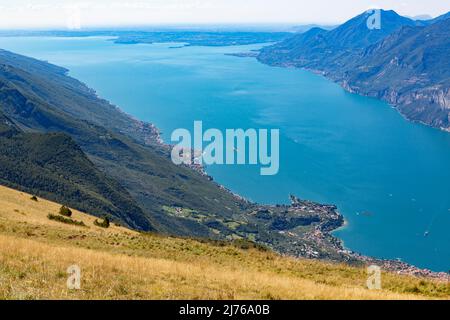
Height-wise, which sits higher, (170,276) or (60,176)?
(170,276)

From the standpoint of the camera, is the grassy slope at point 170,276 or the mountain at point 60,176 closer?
the grassy slope at point 170,276

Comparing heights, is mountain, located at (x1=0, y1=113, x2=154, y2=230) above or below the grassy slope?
below

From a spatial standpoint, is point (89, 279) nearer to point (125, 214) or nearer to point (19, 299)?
point (19, 299)

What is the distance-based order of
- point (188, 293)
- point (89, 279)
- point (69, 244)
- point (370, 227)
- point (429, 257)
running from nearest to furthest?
point (188, 293) < point (89, 279) < point (69, 244) < point (429, 257) < point (370, 227)

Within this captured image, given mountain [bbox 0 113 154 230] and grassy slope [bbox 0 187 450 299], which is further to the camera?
mountain [bbox 0 113 154 230]

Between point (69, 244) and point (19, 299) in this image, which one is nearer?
point (19, 299)

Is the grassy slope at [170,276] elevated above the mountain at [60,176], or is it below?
above

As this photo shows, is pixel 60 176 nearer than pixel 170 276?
No
